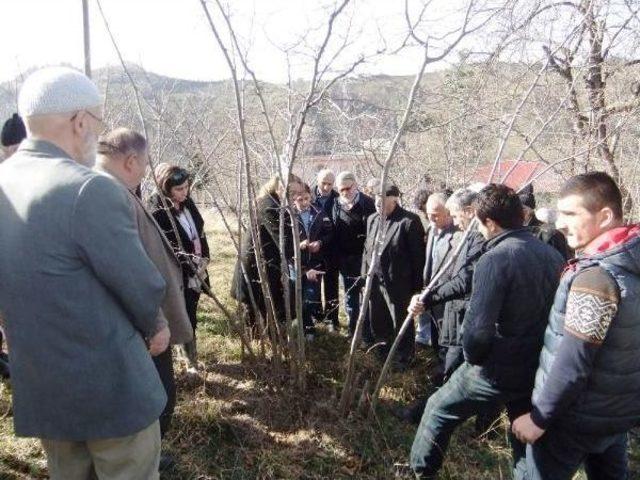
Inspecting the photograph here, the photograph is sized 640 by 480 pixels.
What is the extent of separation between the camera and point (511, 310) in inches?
84.6

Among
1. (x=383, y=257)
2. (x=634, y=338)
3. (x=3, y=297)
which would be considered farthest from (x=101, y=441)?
(x=383, y=257)

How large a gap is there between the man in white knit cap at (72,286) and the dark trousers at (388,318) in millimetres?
2722

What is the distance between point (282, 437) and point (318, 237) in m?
2.26

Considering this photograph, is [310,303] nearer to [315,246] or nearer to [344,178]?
[315,246]

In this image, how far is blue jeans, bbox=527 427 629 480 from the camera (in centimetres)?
179

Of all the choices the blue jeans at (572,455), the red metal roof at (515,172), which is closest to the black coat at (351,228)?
the red metal roof at (515,172)

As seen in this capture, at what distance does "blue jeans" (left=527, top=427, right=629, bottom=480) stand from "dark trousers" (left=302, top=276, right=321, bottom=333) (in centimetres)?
273

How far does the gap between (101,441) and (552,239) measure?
136 inches

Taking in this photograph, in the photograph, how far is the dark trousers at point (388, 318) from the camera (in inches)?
159

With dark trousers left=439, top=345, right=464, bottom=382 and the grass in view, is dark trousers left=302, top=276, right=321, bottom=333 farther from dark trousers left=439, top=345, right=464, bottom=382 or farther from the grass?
dark trousers left=439, top=345, right=464, bottom=382

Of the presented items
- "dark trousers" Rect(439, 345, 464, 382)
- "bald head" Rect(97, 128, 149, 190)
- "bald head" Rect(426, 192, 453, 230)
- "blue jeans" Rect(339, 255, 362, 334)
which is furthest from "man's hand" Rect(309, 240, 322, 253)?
"bald head" Rect(97, 128, 149, 190)

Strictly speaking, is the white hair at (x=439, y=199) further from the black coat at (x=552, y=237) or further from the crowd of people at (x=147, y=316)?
the crowd of people at (x=147, y=316)

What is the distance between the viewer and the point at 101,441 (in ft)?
5.07

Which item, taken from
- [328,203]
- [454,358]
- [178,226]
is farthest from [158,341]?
[328,203]
